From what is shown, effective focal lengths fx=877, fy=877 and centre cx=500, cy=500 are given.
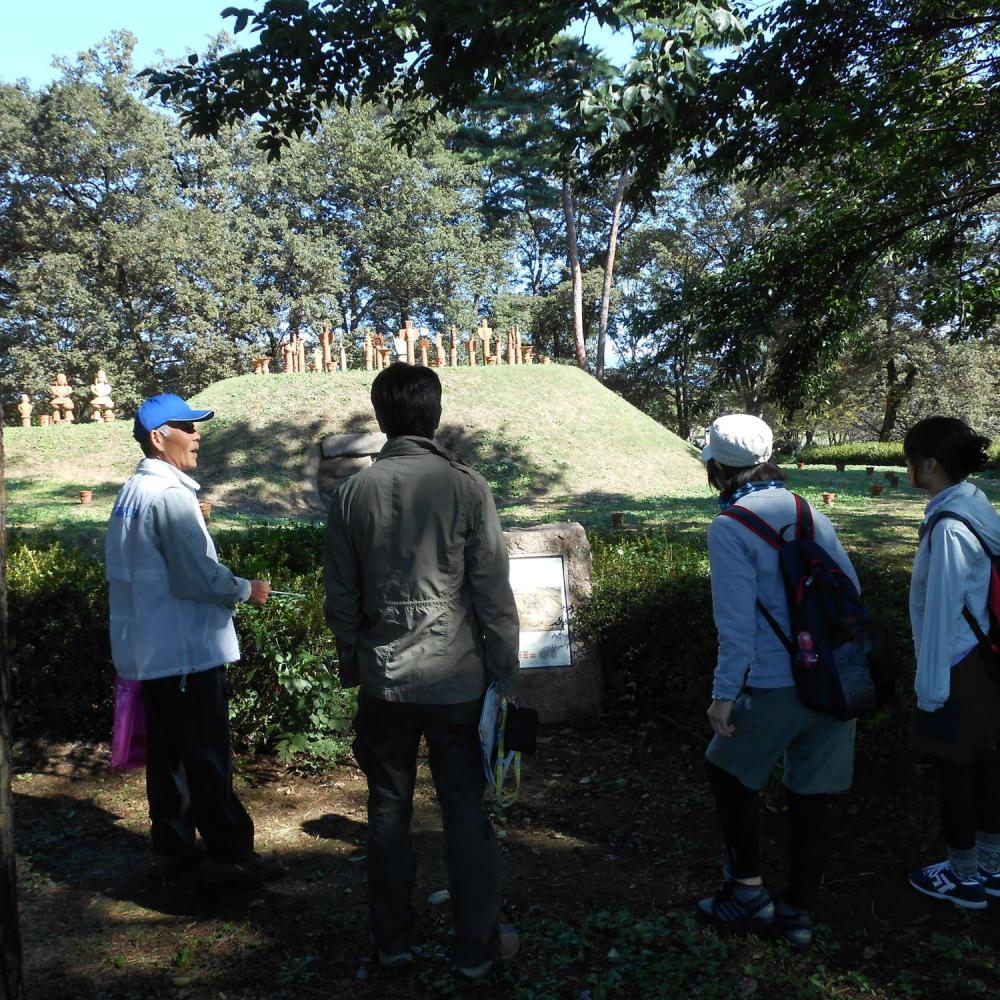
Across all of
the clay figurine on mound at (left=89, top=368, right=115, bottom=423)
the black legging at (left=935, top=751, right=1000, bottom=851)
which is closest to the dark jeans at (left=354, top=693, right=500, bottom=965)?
the black legging at (left=935, top=751, right=1000, bottom=851)

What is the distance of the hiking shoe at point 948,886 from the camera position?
3.12 meters

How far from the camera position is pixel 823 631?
2.69m

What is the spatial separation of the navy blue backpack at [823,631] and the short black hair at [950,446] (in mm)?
669

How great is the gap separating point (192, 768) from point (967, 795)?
279cm

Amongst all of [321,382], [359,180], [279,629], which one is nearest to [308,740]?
[279,629]

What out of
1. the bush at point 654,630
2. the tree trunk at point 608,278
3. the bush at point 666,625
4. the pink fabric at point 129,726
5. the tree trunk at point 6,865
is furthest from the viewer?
the tree trunk at point 608,278

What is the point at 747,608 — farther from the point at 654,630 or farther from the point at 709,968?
the point at 654,630

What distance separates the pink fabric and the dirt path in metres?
0.54

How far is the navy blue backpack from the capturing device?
8.72ft

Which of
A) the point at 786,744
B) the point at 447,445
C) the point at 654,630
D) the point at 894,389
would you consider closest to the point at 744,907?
the point at 786,744

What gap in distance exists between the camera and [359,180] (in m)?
35.9

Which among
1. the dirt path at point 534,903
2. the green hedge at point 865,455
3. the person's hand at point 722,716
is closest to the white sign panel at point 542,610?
the dirt path at point 534,903

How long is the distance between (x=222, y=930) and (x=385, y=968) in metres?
0.69

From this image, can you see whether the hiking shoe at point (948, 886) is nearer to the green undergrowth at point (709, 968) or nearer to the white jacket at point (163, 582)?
the green undergrowth at point (709, 968)
